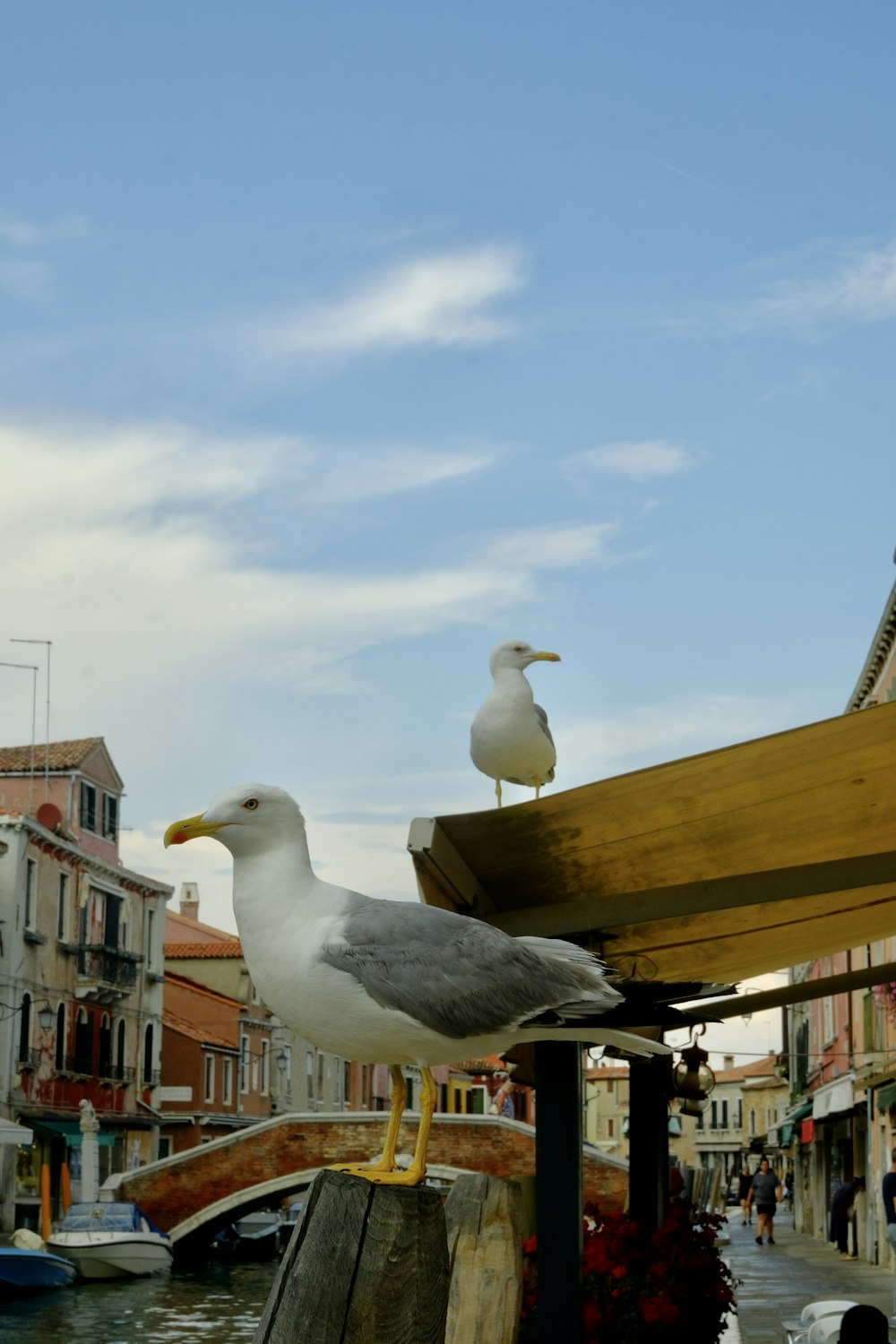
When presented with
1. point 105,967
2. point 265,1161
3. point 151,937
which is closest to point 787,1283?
point 265,1161

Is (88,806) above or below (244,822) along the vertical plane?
above

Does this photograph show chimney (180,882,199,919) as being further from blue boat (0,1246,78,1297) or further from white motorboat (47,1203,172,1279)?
blue boat (0,1246,78,1297)

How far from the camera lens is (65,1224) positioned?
27047mm

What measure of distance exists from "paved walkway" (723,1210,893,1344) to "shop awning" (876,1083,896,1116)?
1841mm

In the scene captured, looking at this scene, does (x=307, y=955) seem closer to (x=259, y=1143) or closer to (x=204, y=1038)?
(x=259, y=1143)

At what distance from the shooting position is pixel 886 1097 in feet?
65.2

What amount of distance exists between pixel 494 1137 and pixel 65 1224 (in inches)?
308

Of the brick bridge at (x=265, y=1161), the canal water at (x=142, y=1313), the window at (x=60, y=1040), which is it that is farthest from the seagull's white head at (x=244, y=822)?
the window at (x=60, y=1040)

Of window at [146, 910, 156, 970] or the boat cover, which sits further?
window at [146, 910, 156, 970]

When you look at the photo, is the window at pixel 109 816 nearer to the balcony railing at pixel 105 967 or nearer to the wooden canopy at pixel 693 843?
the balcony railing at pixel 105 967

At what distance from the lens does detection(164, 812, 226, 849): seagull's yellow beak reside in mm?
2822

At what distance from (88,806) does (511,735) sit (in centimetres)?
3231

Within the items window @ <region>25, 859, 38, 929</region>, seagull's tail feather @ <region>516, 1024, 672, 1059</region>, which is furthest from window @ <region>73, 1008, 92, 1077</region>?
seagull's tail feather @ <region>516, 1024, 672, 1059</region>

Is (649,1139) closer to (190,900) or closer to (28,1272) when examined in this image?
(28,1272)
